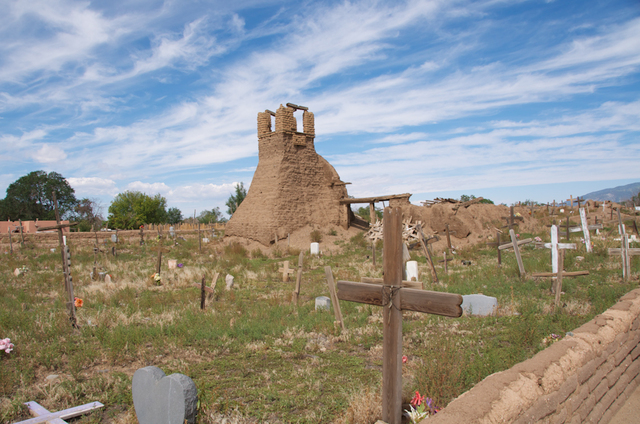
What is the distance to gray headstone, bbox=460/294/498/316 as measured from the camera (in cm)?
783

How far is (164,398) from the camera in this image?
3770 millimetres

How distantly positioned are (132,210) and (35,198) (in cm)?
2052

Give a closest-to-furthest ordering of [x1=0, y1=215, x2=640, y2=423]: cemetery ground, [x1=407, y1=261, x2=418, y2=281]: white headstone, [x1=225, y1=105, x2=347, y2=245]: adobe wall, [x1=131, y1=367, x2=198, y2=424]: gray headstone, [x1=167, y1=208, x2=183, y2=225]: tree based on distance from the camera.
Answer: [x1=131, y1=367, x2=198, y2=424]: gray headstone < [x1=0, y1=215, x2=640, y2=423]: cemetery ground < [x1=407, y1=261, x2=418, y2=281]: white headstone < [x1=225, y1=105, x2=347, y2=245]: adobe wall < [x1=167, y1=208, x2=183, y2=225]: tree

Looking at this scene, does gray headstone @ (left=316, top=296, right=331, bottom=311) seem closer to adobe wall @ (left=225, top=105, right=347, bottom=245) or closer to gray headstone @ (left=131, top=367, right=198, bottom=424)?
gray headstone @ (left=131, top=367, right=198, bottom=424)

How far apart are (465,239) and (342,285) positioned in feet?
68.2

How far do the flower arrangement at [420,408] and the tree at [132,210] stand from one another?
52.8 m

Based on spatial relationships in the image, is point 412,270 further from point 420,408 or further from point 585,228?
point 420,408

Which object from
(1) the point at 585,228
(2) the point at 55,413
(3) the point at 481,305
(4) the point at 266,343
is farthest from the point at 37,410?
(1) the point at 585,228

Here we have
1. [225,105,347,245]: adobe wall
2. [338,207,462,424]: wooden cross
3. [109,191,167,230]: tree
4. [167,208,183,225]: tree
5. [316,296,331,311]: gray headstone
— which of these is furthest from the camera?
[167,208,183,225]: tree

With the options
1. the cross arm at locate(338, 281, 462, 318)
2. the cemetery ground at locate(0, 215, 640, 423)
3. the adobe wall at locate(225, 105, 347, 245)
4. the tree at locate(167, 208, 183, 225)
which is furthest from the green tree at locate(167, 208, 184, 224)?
the cross arm at locate(338, 281, 462, 318)

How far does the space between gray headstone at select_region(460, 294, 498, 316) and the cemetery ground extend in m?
0.36

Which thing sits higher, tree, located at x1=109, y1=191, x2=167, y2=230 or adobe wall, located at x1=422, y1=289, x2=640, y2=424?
tree, located at x1=109, y1=191, x2=167, y2=230

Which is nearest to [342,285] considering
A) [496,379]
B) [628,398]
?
[496,379]

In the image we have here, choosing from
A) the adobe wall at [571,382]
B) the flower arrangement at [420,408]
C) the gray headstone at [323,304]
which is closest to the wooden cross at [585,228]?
the adobe wall at [571,382]
